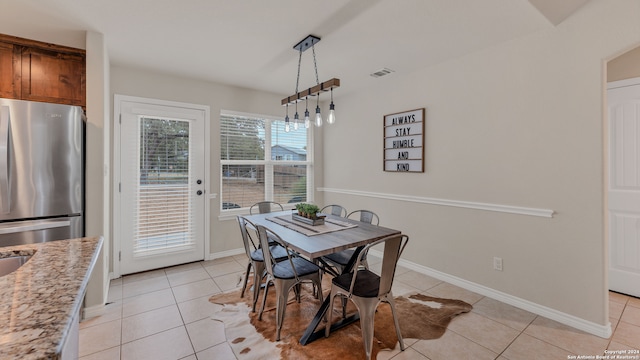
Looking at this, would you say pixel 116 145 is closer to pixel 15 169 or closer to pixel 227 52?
pixel 15 169

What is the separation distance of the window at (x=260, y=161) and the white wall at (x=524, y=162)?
1787 millimetres

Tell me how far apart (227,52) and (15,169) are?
6.67ft

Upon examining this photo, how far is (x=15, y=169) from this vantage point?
216 centimetres

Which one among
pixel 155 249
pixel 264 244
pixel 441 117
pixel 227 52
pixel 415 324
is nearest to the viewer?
pixel 264 244

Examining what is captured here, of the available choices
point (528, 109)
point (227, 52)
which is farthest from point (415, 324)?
point (227, 52)

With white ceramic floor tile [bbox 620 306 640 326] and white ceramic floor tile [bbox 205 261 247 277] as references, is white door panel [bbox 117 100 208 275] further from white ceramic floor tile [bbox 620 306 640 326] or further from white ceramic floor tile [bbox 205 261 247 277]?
white ceramic floor tile [bbox 620 306 640 326]

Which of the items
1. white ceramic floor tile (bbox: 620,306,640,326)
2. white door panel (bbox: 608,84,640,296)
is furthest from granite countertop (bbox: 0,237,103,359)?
white door panel (bbox: 608,84,640,296)

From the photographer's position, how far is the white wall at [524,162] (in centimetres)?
223

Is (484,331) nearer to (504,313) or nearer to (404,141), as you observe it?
(504,313)

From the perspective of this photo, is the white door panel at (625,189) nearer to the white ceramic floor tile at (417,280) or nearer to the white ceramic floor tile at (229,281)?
the white ceramic floor tile at (417,280)

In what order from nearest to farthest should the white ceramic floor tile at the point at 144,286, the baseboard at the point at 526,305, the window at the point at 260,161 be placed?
the baseboard at the point at 526,305 < the white ceramic floor tile at the point at 144,286 < the window at the point at 260,161

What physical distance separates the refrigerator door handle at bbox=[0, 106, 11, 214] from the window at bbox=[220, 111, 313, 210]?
2146 mm

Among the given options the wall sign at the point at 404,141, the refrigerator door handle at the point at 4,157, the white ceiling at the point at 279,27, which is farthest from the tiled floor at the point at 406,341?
the white ceiling at the point at 279,27

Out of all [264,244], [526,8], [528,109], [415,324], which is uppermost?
A: [526,8]
